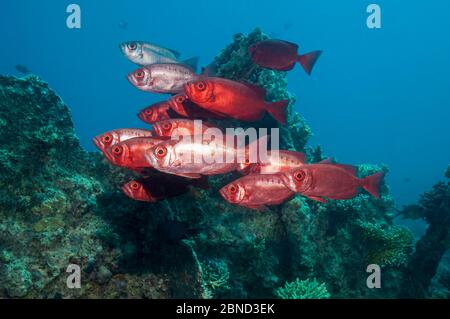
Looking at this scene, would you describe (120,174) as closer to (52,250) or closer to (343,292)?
(52,250)

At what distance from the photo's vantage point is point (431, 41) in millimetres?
144375

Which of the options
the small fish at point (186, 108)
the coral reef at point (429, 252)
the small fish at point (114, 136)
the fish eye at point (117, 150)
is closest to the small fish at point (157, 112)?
the small fish at point (186, 108)

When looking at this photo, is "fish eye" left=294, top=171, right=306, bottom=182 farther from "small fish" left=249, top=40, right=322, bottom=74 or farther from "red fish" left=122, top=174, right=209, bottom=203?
"small fish" left=249, top=40, right=322, bottom=74

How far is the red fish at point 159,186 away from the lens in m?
3.92

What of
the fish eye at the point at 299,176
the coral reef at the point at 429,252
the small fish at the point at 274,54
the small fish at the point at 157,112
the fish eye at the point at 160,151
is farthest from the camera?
the coral reef at the point at 429,252

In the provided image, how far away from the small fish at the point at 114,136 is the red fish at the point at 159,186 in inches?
23.3

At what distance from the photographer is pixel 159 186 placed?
13.0 feet

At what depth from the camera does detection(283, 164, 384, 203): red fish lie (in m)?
3.37

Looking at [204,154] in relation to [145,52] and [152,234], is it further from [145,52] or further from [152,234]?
[145,52]

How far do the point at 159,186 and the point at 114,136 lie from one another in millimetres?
813

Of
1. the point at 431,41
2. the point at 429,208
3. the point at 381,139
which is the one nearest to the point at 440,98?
the point at 431,41

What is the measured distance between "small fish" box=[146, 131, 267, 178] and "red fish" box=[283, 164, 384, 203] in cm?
64

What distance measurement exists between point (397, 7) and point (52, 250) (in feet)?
565

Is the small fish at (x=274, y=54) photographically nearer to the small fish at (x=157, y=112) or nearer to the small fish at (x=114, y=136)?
the small fish at (x=157, y=112)
